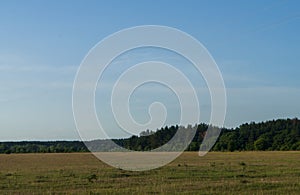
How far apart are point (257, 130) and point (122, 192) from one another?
112m

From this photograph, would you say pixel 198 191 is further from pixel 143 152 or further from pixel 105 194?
pixel 143 152

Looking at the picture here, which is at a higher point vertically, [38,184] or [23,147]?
[23,147]

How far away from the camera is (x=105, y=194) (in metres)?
21.0

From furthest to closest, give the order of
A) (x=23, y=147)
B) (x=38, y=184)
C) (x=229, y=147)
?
(x=23, y=147) → (x=229, y=147) → (x=38, y=184)

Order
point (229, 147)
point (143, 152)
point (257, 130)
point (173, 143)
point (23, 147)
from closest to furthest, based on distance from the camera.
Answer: point (173, 143) → point (143, 152) → point (229, 147) → point (257, 130) → point (23, 147)

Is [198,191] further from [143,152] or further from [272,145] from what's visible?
[272,145]

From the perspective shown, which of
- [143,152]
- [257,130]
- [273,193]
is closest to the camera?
[273,193]

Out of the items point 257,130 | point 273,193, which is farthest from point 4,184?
point 257,130

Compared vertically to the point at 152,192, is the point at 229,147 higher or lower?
higher

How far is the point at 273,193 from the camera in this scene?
20.8 metres

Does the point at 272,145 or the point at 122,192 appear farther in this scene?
the point at 272,145

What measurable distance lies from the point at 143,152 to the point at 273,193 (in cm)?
5961

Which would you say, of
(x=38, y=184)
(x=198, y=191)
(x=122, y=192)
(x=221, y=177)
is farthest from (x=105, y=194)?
(x=221, y=177)

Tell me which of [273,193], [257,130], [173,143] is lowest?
[273,193]
